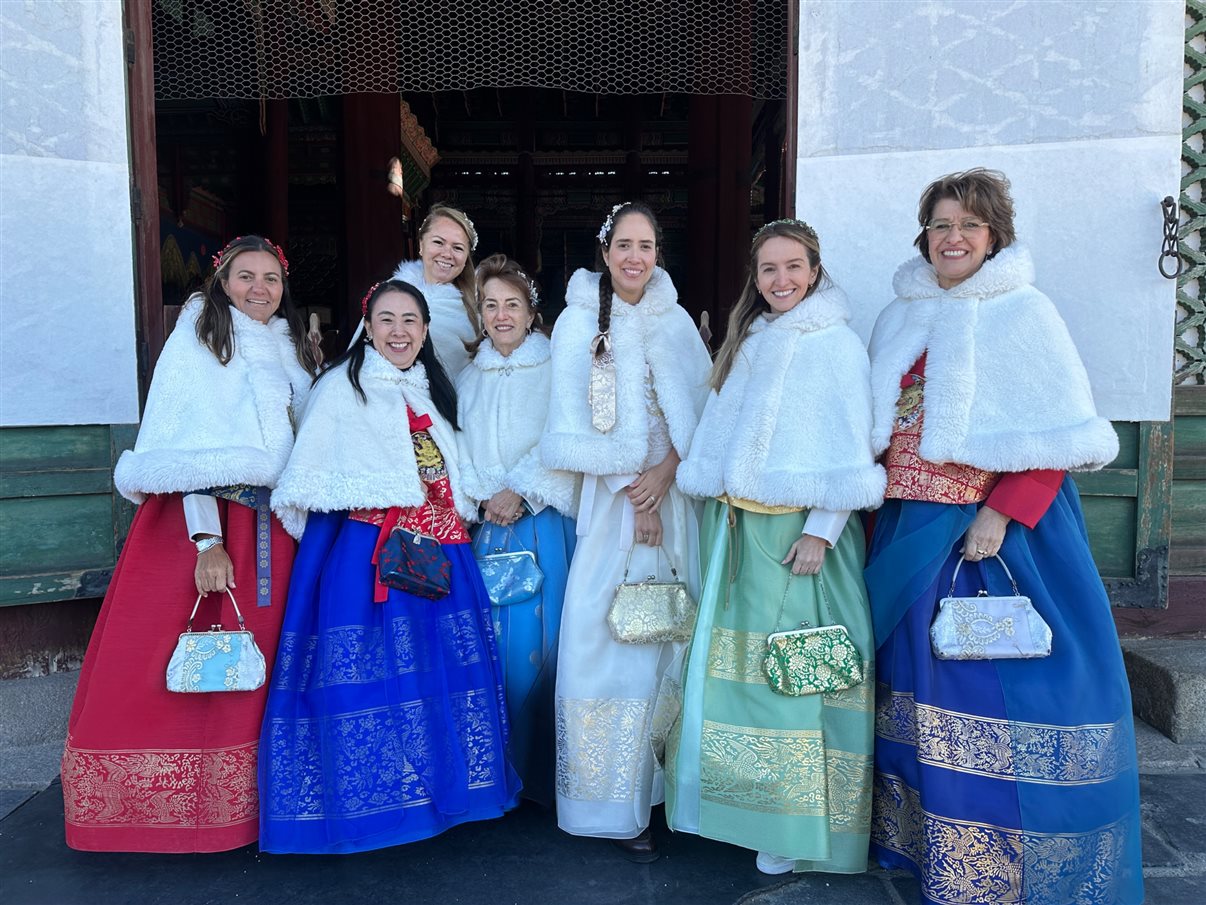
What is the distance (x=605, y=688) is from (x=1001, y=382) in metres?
1.35

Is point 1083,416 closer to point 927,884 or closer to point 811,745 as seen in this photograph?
point 811,745

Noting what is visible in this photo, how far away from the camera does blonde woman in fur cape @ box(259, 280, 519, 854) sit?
2.32 metres

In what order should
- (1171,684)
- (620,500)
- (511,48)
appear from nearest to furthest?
(620,500) < (1171,684) < (511,48)

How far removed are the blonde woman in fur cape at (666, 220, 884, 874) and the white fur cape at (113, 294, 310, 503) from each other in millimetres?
1213

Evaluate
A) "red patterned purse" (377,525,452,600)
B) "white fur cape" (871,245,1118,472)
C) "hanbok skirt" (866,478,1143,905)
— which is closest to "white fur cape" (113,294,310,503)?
"red patterned purse" (377,525,452,600)

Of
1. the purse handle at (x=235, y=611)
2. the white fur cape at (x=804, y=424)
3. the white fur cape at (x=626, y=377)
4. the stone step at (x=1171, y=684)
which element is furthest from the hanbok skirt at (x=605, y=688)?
the stone step at (x=1171, y=684)

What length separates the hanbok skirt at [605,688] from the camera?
2436 millimetres

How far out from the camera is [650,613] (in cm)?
244

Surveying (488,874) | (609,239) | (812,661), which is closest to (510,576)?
(488,874)

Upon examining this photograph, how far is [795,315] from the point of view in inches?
89.7

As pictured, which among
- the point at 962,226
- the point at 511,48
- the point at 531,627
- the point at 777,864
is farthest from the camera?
the point at 511,48

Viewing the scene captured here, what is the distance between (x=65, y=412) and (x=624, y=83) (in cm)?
261

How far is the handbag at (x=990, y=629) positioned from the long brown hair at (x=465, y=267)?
70.7 inches

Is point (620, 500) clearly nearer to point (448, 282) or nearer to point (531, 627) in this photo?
point (531, 627)
